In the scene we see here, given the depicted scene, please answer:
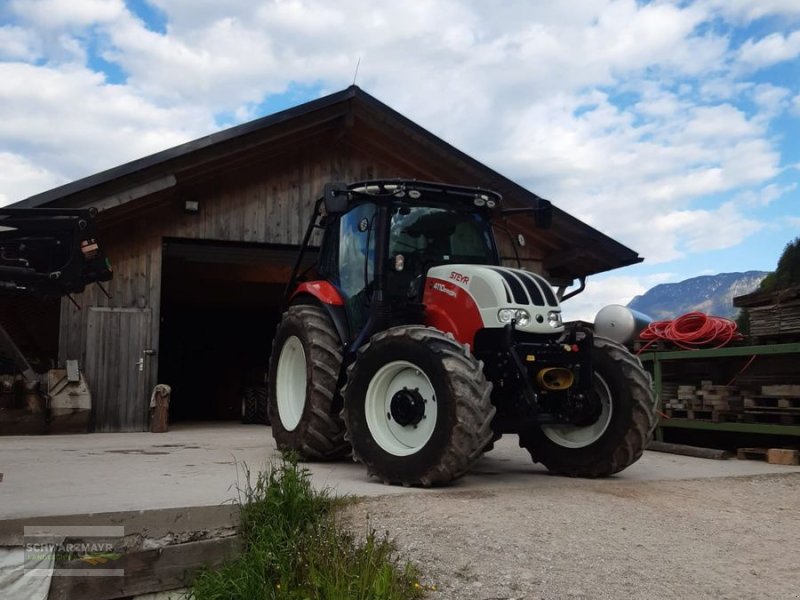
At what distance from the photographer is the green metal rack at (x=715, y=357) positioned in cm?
818

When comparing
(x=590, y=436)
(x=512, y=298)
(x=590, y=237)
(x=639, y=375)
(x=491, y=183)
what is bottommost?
(x=590, y=436)

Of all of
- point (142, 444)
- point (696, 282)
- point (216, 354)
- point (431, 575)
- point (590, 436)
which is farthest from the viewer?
point (696, 282)

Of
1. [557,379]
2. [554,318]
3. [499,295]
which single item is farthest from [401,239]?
[557,379]

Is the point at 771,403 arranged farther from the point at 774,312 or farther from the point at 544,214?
the point at 544,214

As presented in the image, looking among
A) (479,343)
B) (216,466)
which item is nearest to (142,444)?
(216,466)

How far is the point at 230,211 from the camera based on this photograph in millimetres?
12242

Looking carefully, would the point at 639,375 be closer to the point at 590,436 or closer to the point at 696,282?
the point at 590,436

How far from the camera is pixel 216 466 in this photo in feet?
22.6

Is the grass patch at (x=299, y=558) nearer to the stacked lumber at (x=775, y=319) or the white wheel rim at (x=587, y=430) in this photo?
the white wheel rim at (x=587, y=430)

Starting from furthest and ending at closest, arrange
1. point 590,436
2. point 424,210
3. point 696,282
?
point 696,282 → point 424,210 → point 590,436

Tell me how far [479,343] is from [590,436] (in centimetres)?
126

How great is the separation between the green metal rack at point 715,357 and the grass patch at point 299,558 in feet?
17.7

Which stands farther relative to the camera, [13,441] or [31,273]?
A: [13,441]

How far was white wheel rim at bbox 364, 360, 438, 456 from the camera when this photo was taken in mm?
5863
